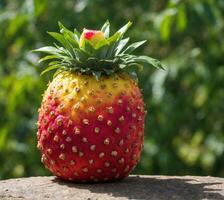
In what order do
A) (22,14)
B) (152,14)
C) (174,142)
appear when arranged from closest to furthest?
(22,14), (152,14), (174,142)

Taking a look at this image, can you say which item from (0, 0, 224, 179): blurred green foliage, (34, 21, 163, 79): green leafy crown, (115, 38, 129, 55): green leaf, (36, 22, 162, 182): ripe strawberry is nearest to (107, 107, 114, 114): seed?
(36, 22, 162, 182): ripe strawberry

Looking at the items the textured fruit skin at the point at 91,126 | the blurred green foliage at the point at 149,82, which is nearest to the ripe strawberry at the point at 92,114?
the textured fruit skin at the point at 91,126

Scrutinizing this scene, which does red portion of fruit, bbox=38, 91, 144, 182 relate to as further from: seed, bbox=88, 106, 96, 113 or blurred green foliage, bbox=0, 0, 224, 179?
blurred green foliage, bbox=0, 0, 224, 179

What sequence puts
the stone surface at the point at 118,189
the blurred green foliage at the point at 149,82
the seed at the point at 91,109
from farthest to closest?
the blurred green foliage at the point at 149,82 → the seed at the point at 91,109 → the stone surface at the point at 118,189

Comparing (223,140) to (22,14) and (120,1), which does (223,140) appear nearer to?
(120,1)

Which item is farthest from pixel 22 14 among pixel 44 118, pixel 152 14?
pixel 44 118

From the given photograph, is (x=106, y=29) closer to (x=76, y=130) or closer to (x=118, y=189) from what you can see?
(x=76, y=130)

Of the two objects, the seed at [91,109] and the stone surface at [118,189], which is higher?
the seed at [91,109]

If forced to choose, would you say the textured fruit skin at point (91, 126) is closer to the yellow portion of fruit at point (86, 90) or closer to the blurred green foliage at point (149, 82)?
the yellow portion of fruit at point (86, 90)
